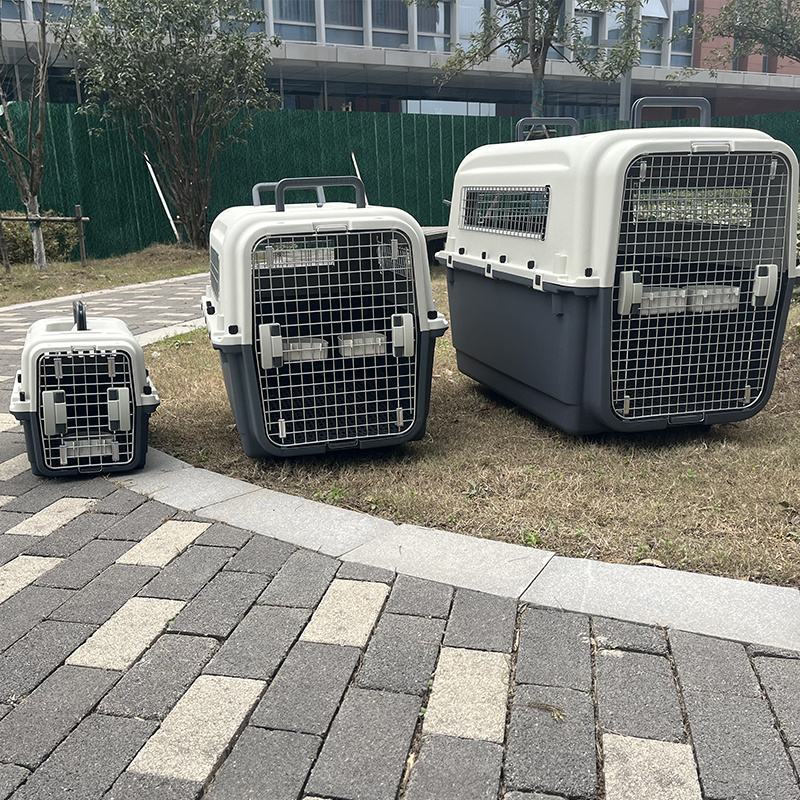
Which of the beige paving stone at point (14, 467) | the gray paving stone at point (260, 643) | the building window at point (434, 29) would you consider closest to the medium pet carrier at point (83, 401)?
the beige paving stone at point (14, 467)

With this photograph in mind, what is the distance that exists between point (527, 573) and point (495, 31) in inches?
549

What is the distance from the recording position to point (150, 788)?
191 centimetres

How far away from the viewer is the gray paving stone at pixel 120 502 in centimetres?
354

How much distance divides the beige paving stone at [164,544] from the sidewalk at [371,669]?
0.01 meters

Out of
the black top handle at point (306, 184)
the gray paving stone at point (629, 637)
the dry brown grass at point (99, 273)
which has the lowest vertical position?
the dry brown grass at point (99, 273)

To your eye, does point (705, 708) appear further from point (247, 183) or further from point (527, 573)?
point (247, 183)

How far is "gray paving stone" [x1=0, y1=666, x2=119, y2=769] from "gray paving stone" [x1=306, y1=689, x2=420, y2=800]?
26.8 inches

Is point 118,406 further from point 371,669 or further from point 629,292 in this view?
point 629,292

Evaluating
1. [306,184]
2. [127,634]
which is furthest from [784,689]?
[306,184]

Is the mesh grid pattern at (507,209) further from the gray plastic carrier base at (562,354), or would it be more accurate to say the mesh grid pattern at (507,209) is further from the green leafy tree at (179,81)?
the green leafy tree at (179,81)

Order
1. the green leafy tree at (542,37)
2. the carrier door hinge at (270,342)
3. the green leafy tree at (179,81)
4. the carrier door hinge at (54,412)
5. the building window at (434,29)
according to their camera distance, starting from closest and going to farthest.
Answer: the carrier door hinge at (270,342)
the carrier door hinge at (54,412)
the green leafy tree at (179,81)
the green leafy tree at (542,37)
the building window at (434,29)

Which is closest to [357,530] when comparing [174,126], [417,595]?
[417,595]

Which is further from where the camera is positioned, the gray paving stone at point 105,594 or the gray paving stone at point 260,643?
the gray paving stone at point 105,594

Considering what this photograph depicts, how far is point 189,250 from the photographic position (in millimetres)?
14148
